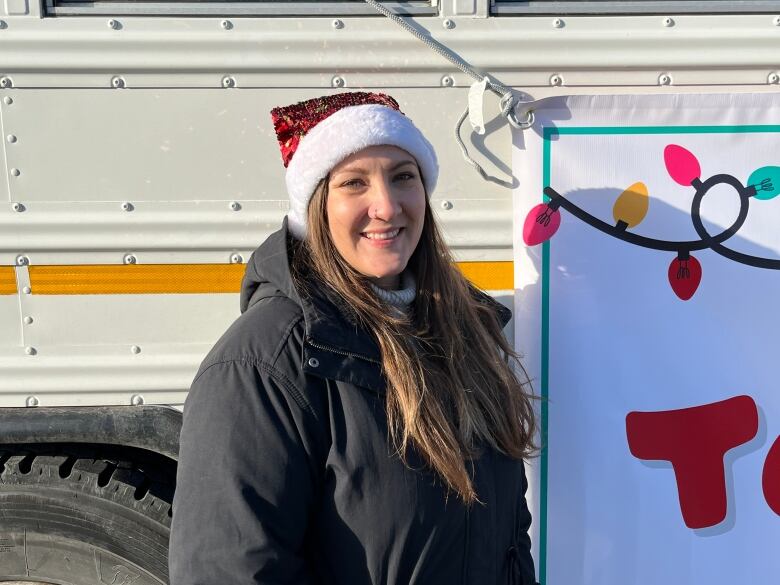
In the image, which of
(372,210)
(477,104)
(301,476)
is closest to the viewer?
(301,476)

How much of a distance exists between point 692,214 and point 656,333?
0.97ft

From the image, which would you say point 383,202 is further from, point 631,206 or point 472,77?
point 631,206

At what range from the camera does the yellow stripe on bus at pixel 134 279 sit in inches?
65.8

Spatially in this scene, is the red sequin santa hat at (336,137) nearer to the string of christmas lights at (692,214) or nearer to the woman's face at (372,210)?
the woman's face at (372,210)

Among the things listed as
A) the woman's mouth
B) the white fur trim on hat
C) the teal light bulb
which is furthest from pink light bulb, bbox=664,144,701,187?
the woman's mouth

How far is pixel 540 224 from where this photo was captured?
1.78 m

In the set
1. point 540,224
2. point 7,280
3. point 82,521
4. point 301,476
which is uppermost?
point 540,224

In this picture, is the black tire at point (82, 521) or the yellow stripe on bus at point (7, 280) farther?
the black tire at point (82, 521)

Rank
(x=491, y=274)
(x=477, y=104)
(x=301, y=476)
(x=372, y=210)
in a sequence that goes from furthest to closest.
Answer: (x=491, y=274) → (x=477, y=104) → (x=372, y=210) → (x=301, y=476)

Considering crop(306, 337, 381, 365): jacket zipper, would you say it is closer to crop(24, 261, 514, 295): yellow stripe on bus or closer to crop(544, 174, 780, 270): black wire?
crop(24, 261, 514, 295): yellow stripe on bus

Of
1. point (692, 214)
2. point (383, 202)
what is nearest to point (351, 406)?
point (383, 202)

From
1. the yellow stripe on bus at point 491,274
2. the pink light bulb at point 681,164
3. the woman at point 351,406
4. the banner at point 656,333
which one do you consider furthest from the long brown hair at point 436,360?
the pink light bulb at point 681,164

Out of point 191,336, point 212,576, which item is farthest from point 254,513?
point 191,336

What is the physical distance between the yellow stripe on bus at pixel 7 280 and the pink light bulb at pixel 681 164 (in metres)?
1.52
